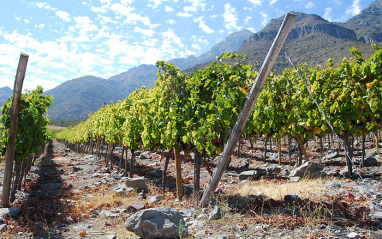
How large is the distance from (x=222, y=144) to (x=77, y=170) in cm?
1481

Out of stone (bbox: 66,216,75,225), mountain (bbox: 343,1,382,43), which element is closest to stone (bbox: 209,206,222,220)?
stone (bbox: 66,216,75,225)

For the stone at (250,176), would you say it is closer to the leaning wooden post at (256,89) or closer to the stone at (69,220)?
the leaning wooden post at (256,89)

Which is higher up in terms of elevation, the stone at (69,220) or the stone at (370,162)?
the stone at (370,162)

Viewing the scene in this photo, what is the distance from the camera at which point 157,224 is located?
14.9 feet

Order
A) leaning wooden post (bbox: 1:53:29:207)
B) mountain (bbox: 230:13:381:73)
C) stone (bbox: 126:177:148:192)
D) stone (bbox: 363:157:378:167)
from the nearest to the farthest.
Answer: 1. leaning wooden post (bbox: 1:53:29:207)
2. stone (bbox: 126:177:148:192)
3. stone (bbox: 363:157:378:167)
4. mountain (bbox: 230:13:381:73)

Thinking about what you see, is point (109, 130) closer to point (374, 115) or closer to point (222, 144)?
point (222, 144)

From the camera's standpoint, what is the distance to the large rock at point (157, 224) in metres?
4.48

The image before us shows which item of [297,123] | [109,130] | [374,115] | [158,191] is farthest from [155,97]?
[109,130]

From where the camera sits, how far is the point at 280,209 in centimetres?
536

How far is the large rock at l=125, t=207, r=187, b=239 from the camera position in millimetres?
4480

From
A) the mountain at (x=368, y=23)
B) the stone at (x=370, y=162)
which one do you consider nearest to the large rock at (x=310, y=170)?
the stone at (x=370, y=162)

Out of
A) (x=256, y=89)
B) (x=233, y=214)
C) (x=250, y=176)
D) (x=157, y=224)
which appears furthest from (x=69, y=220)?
(x=250, y=176)

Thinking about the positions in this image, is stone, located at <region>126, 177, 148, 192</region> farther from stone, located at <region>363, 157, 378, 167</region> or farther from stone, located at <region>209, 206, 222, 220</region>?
A: stone, located at <region>363, 157, 378, 167</region>

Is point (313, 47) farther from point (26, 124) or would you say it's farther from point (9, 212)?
point (9, 212)
